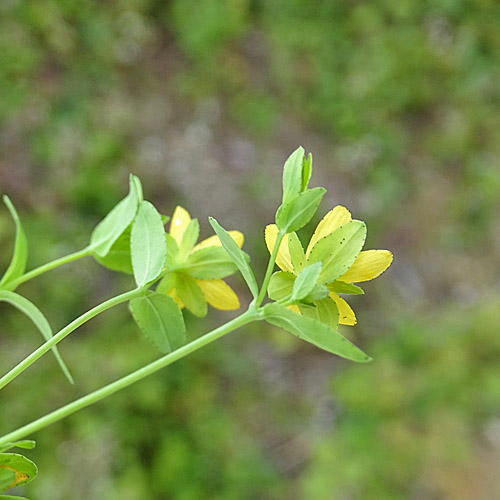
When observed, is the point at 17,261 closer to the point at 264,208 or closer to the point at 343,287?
the point at 343,287

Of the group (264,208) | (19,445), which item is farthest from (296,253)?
(264,208)

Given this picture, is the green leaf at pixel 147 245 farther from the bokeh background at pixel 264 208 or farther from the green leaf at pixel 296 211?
the bokeh background at pixel 264 208

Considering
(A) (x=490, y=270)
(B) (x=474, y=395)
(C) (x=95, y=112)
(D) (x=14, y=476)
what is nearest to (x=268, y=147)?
(C) (x=95, y=112)

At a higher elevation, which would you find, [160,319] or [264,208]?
[160,319]

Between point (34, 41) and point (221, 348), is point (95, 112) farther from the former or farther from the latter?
point (221, 348)

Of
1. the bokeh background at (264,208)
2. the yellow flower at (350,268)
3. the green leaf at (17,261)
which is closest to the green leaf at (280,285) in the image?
the yellow flower at (350,268)
